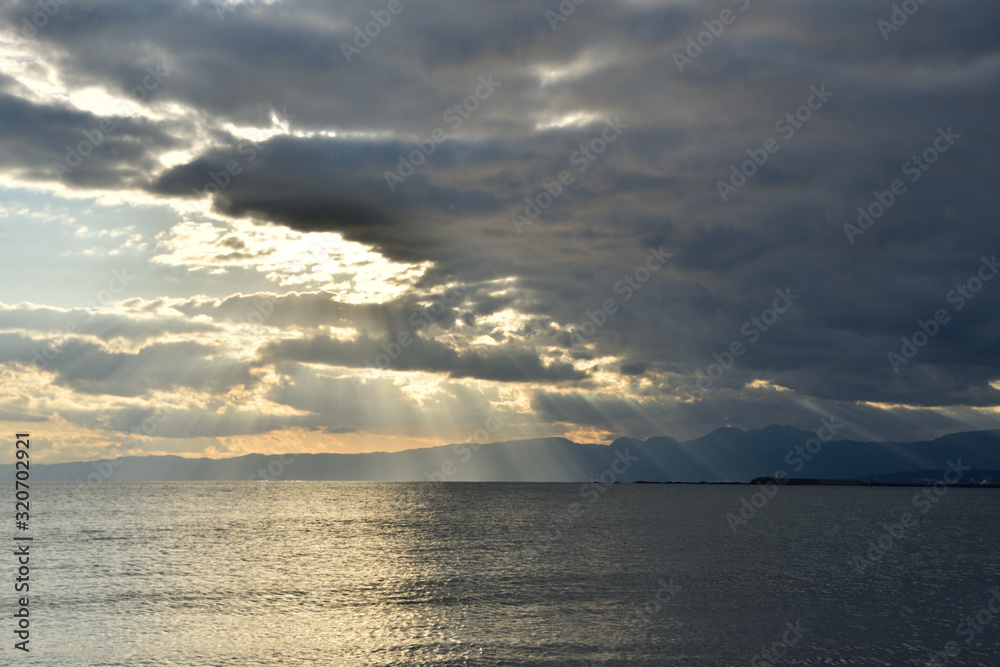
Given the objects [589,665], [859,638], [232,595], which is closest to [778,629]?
[859,638]

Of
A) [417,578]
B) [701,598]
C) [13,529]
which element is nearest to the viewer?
[701,598]

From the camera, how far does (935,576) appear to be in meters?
82.5

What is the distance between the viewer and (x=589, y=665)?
146 ft

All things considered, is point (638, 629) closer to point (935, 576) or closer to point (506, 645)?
point (506, 645)

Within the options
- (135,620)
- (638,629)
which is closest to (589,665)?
(638,629)

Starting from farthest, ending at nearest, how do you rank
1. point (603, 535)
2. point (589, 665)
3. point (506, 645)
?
point (603, 535) → point (506, 645) → point (589, 665)

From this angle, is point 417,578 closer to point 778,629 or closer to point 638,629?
point 638,629

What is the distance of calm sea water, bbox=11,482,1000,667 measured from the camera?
4847 centimetres

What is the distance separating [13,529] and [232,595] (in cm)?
10965

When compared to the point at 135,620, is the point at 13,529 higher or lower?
lower

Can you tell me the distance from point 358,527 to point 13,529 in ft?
240

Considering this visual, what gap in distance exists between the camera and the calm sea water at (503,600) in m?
48.5

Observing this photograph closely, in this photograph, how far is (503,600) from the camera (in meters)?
65.6

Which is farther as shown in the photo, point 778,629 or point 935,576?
point 935,576
